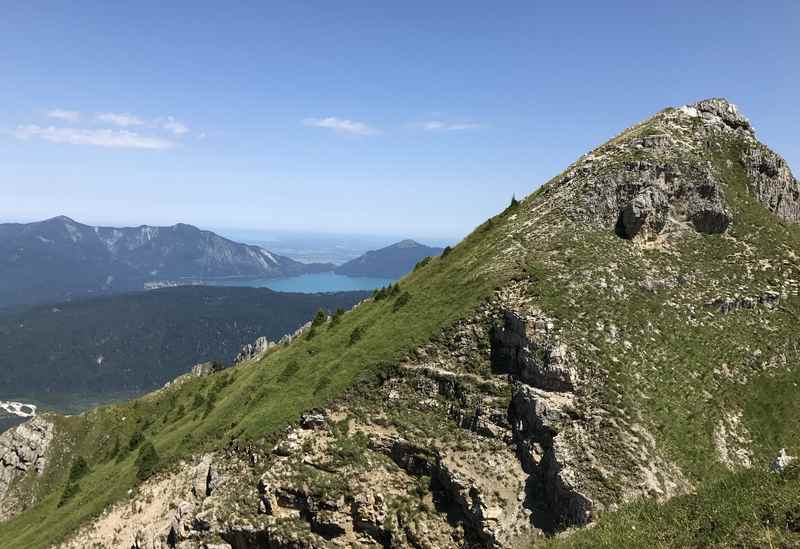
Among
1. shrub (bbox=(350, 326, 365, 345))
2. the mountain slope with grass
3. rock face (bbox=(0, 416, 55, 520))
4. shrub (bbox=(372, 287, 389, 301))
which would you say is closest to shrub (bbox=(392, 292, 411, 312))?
the mountain slope with grass

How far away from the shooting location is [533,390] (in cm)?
4244

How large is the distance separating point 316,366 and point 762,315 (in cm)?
4987

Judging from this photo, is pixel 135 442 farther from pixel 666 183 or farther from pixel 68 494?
pixel 666 183

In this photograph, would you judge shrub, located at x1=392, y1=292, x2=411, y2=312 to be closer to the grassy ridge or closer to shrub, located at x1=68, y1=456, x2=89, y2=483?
the grassy ridge

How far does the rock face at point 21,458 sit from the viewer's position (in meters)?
101

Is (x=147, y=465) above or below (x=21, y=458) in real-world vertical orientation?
above

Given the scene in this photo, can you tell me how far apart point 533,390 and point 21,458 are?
12461 cm

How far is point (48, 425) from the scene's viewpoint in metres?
115

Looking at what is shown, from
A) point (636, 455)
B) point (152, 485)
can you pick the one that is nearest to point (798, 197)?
point (636, 455)

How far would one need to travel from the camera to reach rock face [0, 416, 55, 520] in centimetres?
10138

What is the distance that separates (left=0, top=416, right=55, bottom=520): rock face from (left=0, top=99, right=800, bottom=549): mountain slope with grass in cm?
4724

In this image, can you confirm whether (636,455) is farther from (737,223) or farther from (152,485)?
(152,485)

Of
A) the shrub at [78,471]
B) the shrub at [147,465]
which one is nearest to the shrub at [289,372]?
the shrub at [147,465]

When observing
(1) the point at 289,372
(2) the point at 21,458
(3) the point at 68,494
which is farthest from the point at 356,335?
(2) the point at 21,458
